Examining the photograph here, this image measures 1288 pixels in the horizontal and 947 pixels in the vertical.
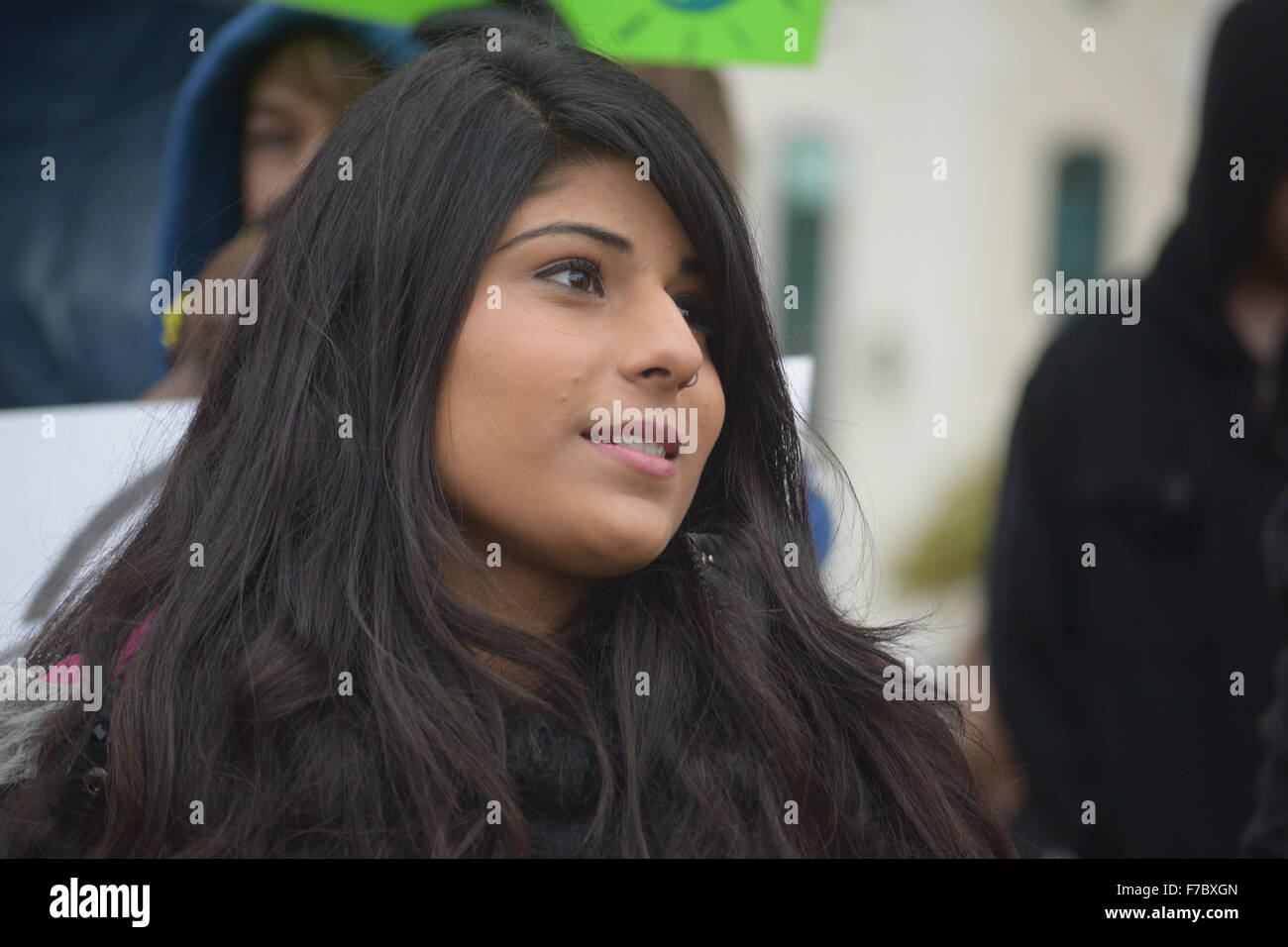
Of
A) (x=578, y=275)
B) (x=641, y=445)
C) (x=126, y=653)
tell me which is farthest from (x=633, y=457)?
(x=126, y=653)

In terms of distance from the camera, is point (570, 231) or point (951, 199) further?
point (951, 199)

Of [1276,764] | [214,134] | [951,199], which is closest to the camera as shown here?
[1276,764]

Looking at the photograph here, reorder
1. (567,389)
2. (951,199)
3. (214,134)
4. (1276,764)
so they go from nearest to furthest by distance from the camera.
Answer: (567,389), (1276,764), (214,134), (951,199)

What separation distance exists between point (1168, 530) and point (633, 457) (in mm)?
1642

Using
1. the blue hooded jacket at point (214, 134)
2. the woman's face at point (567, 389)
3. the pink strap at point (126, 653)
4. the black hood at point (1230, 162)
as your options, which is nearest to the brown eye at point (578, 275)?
the woman's face at point (567, 389)

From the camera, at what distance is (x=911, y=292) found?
11656mm

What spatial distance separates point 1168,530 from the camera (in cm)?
315

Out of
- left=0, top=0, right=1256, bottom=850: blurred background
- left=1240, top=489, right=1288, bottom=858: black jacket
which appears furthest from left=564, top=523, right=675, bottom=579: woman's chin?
left=0, top=0, right=1256, bottom=850: blurred background

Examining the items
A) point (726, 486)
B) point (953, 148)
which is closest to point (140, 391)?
point (726, 486)

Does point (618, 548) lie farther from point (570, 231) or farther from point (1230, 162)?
point (1230, 162)

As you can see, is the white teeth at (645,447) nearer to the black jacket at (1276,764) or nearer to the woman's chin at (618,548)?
the woman's chin at (618,548)

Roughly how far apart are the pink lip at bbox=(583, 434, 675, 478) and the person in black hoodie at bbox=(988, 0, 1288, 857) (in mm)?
1407

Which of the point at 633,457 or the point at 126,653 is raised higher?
the point at 633,457

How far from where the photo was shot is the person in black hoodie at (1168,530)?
9.96ft
